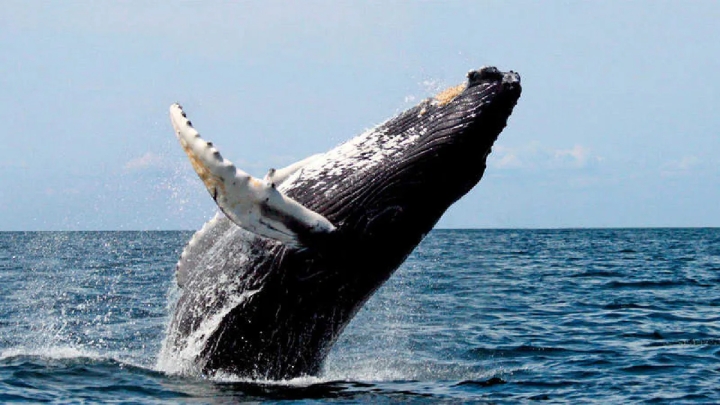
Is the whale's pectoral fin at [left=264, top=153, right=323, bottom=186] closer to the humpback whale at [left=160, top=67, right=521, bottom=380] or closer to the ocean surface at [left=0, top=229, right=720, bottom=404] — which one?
the humpback whale at [left=160, top=67, right=521, bottom=380]

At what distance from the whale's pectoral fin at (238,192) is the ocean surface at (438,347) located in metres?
1.72

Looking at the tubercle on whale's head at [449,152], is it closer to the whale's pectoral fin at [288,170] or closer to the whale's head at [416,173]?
the whale's head at [416,173]

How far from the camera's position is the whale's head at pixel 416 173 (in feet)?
30.1

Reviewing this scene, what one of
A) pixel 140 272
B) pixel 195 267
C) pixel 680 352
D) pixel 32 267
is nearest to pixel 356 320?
pixel 680 352

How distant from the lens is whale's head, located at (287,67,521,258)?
9172 mm

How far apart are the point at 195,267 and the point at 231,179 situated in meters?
2.36

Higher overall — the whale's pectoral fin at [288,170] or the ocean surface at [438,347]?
the whale's pectoral fin at [288,170]

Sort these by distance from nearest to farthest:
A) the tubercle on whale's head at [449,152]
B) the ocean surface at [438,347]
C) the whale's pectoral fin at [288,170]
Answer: the tubercle on whale's head at [449,152]
the ocean surface at [438,347]
the whale's pectoral fin at [288,170]

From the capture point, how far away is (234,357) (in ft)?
31.6

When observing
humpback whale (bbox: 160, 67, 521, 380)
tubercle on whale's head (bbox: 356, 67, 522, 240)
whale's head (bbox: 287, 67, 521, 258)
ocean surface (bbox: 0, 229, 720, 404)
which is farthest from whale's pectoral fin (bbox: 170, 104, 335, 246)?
ocean surface (bbox: 0, 229, 720, 404)

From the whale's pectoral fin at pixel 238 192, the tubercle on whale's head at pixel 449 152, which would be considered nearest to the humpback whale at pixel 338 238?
the tubercle on whale's head at pixel 449 152

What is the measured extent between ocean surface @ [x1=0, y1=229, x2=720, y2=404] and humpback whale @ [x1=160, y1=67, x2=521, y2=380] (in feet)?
1.36

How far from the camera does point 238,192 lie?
26.7ft

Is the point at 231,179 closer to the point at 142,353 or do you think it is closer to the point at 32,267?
the point at 142,353
